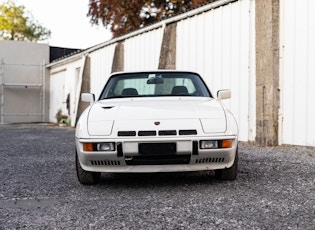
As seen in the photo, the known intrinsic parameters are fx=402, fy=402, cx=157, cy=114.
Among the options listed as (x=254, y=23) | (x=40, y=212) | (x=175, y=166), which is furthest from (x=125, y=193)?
(x=254, y=23)

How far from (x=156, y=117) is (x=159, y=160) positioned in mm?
436

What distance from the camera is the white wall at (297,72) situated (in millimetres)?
7359

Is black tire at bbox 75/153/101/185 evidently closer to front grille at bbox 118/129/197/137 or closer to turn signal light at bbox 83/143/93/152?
turn signal light at bbox 83/143/93/152

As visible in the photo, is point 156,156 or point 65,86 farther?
point 65,86

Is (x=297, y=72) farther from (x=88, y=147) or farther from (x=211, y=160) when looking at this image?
(x=88, y=147)

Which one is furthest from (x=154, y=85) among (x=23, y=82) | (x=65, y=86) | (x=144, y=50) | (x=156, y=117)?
(x=23, y=82)

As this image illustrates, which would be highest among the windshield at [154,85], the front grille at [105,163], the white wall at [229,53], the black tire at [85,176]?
the white wall at [229,53]

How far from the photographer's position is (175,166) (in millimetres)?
3879

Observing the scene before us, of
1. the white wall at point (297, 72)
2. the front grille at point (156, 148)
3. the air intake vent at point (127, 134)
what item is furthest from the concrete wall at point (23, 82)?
the front grille at point (156, 148)

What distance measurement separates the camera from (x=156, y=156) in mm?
3803

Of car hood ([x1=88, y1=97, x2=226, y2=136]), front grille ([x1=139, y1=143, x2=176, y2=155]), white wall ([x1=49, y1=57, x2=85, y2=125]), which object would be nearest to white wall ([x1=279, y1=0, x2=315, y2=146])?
car hood ([x1=88, y1=97, x2=226, y2=136])

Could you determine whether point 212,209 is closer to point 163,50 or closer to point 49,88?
point 163,50

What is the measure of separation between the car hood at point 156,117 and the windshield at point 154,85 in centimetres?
71

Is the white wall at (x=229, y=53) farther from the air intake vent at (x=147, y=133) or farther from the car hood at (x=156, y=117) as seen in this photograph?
the air intake vent at (x=147, y=133)
